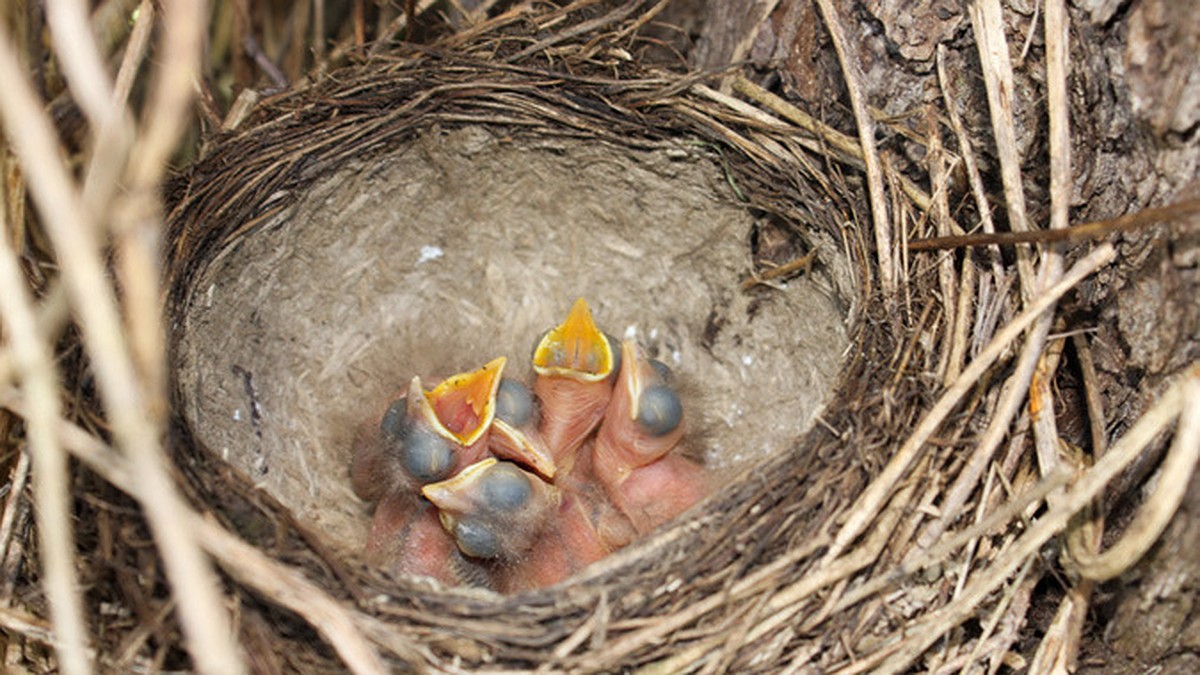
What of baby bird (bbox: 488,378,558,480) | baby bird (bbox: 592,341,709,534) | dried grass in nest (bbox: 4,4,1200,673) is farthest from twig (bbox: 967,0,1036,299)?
baby bird (bbox: 488,378,558,480)

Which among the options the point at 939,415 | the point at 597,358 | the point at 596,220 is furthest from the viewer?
the point at 596,220

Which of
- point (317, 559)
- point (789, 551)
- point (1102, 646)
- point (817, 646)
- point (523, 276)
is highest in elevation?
point (523, 276)

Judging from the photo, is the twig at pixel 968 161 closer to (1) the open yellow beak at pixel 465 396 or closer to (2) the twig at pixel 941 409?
(2) the twig at pixel 941 409

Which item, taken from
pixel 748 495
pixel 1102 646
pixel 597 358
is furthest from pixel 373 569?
pixel 1102 646

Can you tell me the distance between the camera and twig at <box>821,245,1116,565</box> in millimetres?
1546

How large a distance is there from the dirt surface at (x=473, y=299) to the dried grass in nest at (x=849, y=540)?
10.1 inches

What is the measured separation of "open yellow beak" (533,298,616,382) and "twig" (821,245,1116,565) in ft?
2.46

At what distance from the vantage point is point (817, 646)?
1536 mm

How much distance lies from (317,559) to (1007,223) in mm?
1141

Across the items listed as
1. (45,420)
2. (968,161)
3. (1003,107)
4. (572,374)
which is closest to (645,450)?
(572,374)

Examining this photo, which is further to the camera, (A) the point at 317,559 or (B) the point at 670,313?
(B) the point at 670,313

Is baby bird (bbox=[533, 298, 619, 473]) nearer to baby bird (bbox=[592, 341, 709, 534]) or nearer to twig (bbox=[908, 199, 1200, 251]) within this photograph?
baby bird (bbox=[592, 341, 709, 534])

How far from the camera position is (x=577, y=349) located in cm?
225

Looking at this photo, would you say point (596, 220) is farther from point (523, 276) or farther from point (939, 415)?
point (939, 415)
